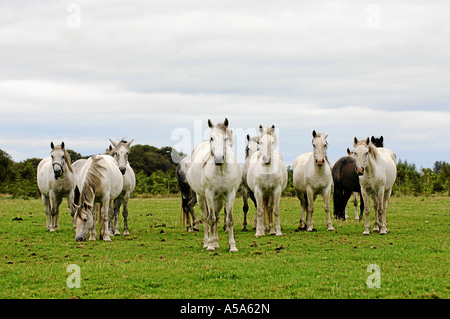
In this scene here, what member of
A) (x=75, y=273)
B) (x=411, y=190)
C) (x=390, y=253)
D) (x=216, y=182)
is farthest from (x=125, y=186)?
(x=411, y=190)

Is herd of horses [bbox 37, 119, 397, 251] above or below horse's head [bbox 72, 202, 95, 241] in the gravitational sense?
above

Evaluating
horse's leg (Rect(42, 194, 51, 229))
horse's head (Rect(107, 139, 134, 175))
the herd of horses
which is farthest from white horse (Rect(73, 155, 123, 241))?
horse's leg (Rect(42, 194, 51, 229))

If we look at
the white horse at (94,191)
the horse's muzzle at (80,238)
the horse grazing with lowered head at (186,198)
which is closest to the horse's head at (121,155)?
the white horse at (94,191)

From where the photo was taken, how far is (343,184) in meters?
17.4

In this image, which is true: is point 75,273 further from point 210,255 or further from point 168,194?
point 168,194

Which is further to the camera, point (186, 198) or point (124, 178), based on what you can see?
point (186, 198)

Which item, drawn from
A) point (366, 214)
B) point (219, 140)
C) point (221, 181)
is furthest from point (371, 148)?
point (219, 140)

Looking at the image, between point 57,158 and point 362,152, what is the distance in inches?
334

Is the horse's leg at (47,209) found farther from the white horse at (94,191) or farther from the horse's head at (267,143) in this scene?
the horse's head at (267,143)

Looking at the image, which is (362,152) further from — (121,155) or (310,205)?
(121,155)

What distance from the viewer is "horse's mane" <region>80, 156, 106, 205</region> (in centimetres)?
1217

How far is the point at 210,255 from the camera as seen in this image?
9758 mm

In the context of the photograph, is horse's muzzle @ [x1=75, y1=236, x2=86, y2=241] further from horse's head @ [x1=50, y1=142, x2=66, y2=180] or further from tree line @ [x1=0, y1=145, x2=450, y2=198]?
tree line @ [x1=0, y1=145, x2=450, y2=198]

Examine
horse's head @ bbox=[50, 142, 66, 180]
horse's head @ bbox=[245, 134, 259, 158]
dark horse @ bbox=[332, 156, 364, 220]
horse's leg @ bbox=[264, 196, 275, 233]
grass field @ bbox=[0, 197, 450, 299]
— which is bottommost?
grass field @ bbox=[0, 197, 450, 299]
